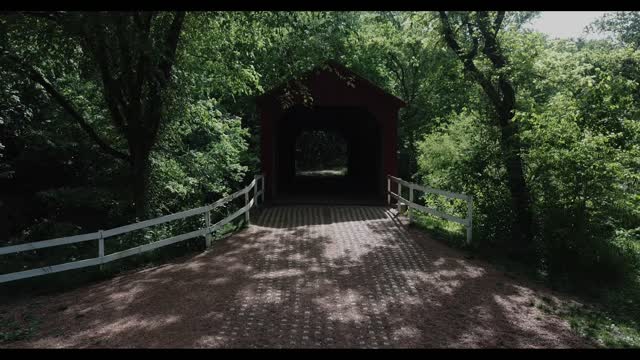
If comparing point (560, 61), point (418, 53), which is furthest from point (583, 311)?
point (418, 53)

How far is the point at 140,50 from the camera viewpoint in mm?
9203

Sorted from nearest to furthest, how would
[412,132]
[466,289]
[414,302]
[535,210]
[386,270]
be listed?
[414,302] < [466,289] < [386,270] < [535,210] < [412,132]

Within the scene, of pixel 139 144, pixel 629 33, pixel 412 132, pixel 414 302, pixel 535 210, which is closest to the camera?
pixel 414 302

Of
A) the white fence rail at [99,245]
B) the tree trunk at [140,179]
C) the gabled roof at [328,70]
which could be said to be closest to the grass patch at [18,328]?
the white fence rail at [99,245]

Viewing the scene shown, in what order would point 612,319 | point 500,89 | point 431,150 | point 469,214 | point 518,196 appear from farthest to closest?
point 431,150, point 500,89, point 518,196, point 469,214, point 612,319

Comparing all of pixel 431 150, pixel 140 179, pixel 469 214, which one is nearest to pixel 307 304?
pixel 469 214

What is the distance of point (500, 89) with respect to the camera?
11.6 m

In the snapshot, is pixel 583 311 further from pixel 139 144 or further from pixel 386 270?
pixel 139 144

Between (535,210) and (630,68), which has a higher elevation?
(630,68)

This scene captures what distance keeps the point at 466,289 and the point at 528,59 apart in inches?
219

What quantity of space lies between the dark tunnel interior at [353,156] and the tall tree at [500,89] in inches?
239

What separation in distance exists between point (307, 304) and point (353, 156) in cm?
2325

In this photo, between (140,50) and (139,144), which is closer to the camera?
(140,50)

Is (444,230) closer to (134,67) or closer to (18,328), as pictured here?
(134,67)
